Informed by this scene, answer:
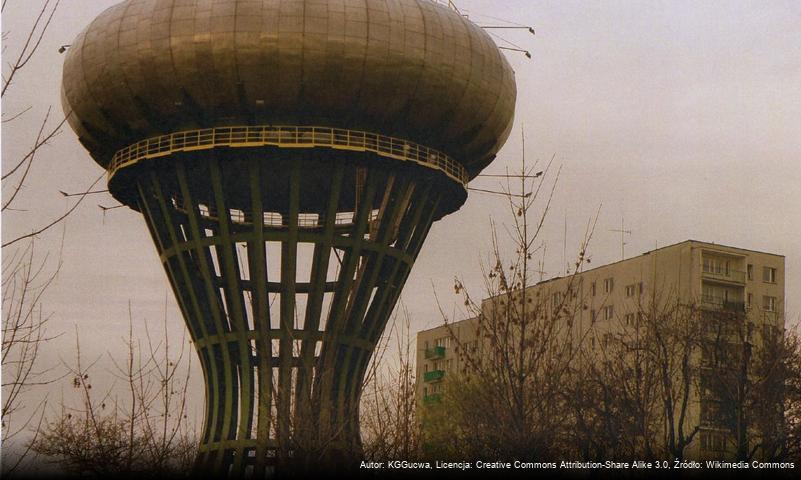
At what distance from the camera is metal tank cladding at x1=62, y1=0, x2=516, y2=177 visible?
42.9 metres

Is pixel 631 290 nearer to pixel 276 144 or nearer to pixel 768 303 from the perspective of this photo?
pixel 768 303

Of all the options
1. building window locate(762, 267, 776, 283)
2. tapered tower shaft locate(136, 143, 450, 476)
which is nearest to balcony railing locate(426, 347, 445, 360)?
building window locate(762, 267, 776, 283)

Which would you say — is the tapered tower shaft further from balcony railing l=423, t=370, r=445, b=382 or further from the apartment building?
balcony railing l=423, t=370, r=445, b=382

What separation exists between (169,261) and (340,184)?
6.69m

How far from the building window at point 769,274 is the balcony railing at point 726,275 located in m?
1.93

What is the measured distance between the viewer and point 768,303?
66.4m

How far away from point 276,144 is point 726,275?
3004 centimetres

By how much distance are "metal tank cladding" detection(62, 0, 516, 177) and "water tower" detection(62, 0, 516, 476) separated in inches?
2.0

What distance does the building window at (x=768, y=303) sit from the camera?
217 feet

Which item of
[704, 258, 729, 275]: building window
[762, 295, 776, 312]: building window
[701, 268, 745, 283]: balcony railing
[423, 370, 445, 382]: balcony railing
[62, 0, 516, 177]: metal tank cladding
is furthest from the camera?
[423, 370, 445, 382]: balcony railing

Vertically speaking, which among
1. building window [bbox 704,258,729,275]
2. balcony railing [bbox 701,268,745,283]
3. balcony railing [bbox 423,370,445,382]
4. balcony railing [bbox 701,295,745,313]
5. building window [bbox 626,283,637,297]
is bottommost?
balcony railing [bbox 423,370,445,382]

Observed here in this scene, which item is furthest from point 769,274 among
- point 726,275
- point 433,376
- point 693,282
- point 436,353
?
point 433,376

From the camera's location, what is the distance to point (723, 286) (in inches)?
2559

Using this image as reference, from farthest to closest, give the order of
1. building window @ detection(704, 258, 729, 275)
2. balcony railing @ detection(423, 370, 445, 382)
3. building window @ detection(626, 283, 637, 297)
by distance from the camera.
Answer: balcony railing @ detection(423, 370, 445, 382) → building window @ detection(704, 258, 729, 275) → building window @ detection(626, 283, 637, 297)
